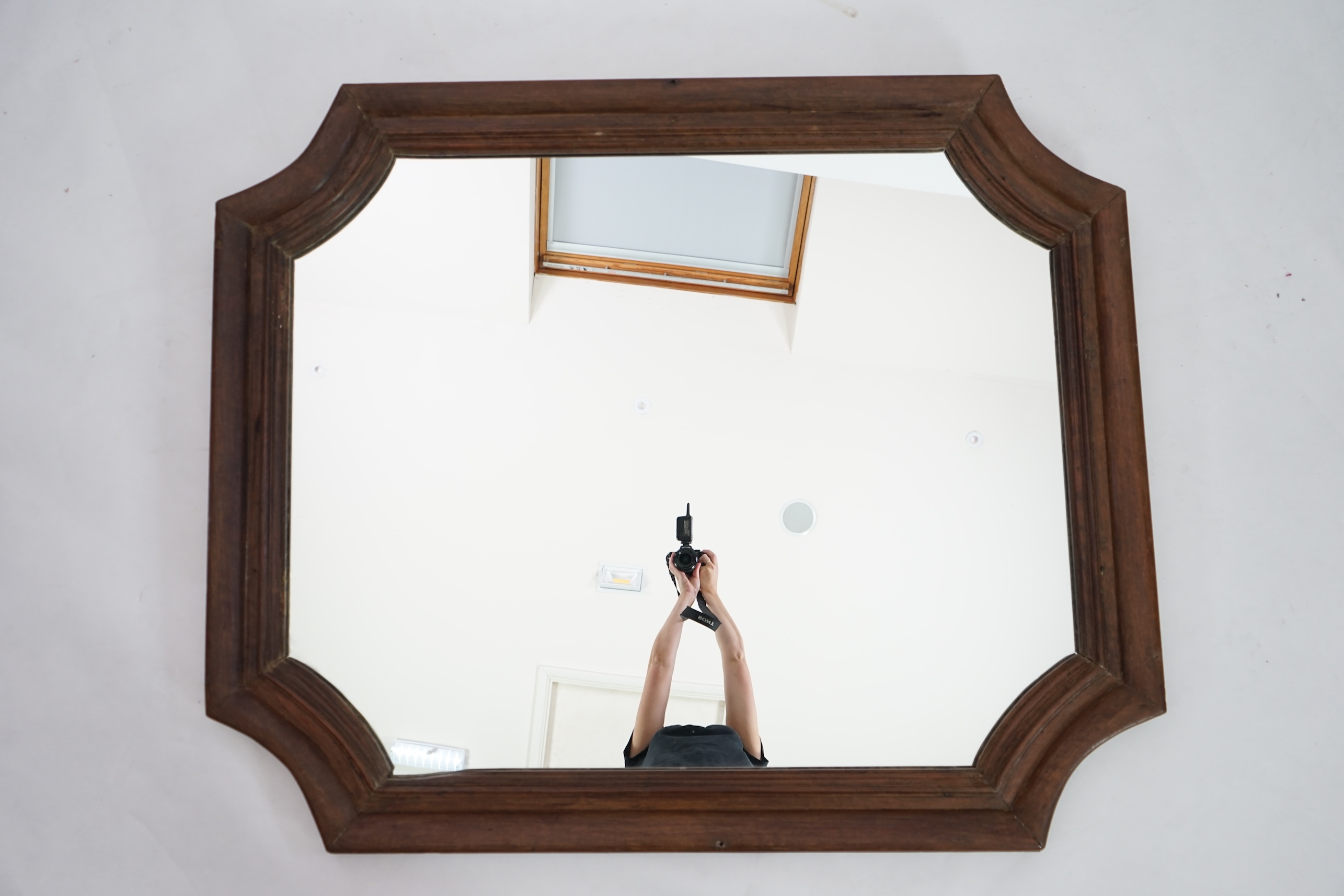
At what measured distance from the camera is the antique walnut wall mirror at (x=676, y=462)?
3.08 ft

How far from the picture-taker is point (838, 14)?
1.08 m

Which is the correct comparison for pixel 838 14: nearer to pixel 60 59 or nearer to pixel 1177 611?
pixel 1177 611

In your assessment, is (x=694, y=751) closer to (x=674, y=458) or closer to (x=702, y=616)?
(x=702, y=616)

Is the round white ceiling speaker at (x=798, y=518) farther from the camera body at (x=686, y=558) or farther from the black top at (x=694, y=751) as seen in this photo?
the black top at (x=694, y=751)

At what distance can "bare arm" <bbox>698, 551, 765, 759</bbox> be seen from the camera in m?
0.93

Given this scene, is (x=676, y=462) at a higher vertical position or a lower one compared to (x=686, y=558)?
higher

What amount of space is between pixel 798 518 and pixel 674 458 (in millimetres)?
152

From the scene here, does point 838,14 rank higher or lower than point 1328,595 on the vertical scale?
higher

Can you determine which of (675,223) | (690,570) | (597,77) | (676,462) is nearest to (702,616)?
(690,570)

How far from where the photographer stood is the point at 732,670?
3.09ft

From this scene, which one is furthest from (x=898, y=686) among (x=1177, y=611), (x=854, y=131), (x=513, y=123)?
(x=513, y=123)

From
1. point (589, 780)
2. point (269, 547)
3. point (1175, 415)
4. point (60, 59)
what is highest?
point (60, 59)

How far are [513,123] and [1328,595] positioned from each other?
110 cm

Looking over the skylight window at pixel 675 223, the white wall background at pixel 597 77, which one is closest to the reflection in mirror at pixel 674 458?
the skylight window at pixel 675 223
